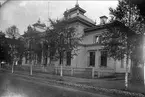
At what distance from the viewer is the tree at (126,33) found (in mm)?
9320

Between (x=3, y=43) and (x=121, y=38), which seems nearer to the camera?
(x=121, y=38)

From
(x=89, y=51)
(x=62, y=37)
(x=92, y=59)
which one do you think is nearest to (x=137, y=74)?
(x=62, y=37)

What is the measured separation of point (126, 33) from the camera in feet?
31.4

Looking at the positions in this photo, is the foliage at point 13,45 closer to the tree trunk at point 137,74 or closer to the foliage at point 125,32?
the foliage at point 125,32

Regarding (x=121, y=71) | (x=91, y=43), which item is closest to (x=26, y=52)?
(x=91, y=43)

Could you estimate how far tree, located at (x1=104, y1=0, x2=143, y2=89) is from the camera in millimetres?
9320

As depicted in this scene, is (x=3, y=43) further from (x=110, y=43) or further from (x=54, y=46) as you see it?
(x=110, y=43)

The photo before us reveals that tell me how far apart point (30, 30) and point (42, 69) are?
687 cm

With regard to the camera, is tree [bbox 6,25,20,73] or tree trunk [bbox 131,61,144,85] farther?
tree [bbox 6,25,20,73]

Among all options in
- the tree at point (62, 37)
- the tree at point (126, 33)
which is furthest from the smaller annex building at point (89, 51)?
the tree at point (126, 33)

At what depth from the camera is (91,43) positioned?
2466cm

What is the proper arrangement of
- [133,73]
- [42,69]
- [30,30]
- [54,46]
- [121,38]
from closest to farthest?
[121,38], [133,73], [54,46], [30,30], [42,69]

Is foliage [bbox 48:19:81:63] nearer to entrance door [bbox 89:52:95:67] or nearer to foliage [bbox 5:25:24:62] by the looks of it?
entrance door [bbox 89:52:95:67]

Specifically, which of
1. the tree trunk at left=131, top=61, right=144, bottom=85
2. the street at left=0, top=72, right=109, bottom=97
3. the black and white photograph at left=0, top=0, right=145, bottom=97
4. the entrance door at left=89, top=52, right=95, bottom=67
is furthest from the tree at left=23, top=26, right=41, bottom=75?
the tree trunk at left=131, top=61, right=144, bottom=85
